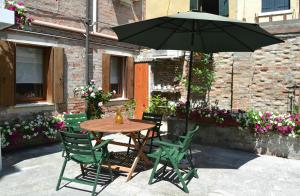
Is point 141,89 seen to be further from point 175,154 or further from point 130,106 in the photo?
point 175,154

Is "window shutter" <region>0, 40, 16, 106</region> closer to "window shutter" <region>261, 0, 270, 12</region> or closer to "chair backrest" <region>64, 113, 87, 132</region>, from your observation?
"chair backrest" <region>64, 113, 87, 132</region>

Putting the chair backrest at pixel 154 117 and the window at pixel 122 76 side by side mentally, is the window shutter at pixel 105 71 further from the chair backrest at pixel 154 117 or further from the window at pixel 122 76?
the chair backrest at pixel 154 117

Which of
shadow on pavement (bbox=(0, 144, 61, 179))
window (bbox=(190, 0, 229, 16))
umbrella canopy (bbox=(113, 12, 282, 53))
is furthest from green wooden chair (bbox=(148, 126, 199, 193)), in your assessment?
window (bbox=(190, 0, 229, 16))

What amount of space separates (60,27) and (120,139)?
3.28 meters

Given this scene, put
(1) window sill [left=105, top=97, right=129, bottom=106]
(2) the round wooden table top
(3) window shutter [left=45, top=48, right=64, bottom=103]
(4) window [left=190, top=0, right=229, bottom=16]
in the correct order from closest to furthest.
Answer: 1. (2) the round wooden table top
2. (3) window shutter [left=45, top=48, right=64, bottom=103]
3. (1) window sill [left=105, top=97, right=129, bottom=106]
4. (4) window [left=190, top=0, right=229, bottom=16]

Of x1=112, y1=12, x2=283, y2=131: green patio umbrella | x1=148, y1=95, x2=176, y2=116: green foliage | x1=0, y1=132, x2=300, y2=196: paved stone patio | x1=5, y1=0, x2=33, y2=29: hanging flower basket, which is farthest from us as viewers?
x1=148, y1=95, x2=176, y2=116: green foliage

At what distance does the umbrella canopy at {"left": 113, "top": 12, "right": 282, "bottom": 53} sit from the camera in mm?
4742

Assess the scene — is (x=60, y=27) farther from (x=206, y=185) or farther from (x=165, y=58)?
(x=206, y=185)

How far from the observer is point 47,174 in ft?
15.7

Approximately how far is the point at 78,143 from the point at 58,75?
389 centimetres

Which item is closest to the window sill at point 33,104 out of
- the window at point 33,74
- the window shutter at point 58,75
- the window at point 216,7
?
the window at point 33,74

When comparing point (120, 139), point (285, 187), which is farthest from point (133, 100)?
point (285, 187)

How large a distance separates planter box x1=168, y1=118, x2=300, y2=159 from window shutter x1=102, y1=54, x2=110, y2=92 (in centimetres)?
256

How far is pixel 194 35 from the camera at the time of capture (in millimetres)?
5496
